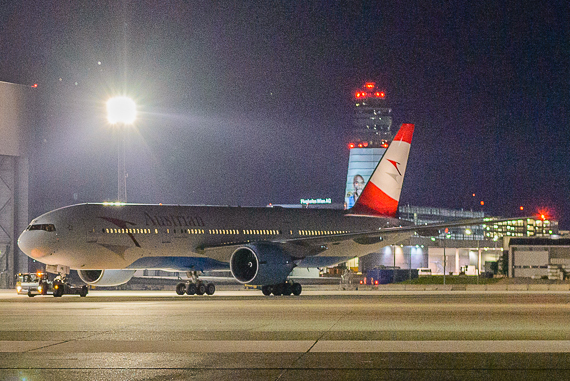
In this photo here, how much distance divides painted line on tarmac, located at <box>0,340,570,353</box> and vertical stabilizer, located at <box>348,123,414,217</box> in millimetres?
31566

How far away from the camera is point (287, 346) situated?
15.0 m

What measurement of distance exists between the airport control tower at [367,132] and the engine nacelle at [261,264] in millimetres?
118535

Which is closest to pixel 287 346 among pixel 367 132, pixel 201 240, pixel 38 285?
pixel 201 240

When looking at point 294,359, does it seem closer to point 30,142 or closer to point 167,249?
point 167,249

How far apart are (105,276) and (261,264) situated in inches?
307

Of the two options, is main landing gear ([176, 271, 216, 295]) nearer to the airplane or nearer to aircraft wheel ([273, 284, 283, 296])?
the airplane

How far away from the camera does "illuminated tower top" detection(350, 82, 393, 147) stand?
16112 centimetres

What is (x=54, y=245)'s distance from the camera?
119 feet

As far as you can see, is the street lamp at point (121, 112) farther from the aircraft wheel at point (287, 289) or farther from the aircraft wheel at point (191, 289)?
the aircraft wheel at point (287, 289)

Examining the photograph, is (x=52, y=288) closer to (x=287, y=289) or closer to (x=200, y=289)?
(x=200, y=289)

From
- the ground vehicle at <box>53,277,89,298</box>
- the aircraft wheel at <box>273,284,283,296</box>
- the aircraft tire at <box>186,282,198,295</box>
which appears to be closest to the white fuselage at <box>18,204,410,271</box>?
the aircraft tire at <box>186,282,198,295</box>

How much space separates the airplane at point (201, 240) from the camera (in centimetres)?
3681

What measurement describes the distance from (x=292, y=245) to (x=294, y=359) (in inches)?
Result: 1110

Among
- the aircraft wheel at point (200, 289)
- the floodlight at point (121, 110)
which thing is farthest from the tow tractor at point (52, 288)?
the floodlight at point (121, 110)
